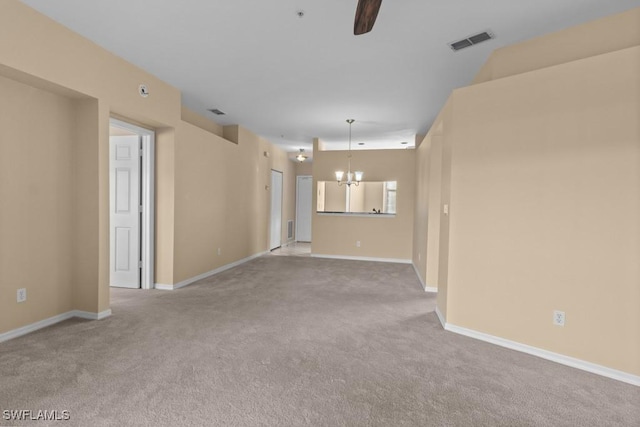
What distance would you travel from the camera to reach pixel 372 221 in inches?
297

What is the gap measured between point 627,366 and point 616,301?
0.47 meters

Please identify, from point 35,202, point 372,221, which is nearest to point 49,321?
point 35,202

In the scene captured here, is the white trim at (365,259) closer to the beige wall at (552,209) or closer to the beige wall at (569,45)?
the beige wall at (552,209)

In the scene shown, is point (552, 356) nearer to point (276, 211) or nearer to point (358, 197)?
point (358, 197)

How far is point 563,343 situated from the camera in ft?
8.82

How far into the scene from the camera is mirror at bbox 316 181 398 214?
7.53 metres

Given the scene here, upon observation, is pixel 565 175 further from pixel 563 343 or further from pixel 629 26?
pixel 563 343

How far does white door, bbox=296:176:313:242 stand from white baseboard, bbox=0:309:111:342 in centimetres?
719

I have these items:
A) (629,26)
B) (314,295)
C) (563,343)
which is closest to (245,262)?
(314,295)

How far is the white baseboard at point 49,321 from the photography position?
2920 mm

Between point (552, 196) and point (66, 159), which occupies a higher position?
point (66, 159)

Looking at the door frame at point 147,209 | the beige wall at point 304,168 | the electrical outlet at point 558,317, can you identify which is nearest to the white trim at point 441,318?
the electrical outlet at point 558,317

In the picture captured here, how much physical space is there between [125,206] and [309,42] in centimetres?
337

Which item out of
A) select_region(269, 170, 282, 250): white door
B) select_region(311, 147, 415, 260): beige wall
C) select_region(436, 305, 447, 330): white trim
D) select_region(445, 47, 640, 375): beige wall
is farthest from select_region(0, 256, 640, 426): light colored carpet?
select_region(269, 170, 282, 250): white door
